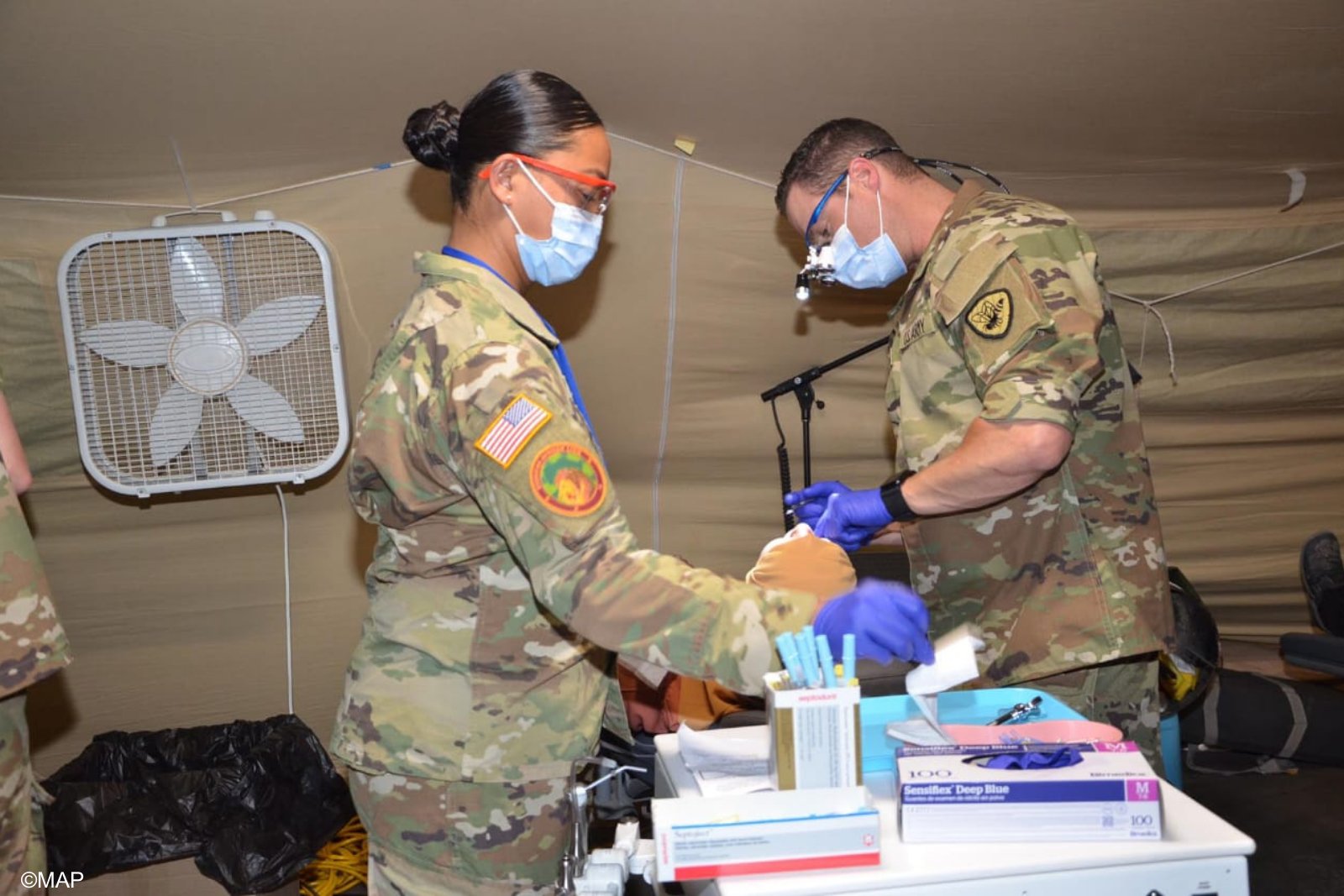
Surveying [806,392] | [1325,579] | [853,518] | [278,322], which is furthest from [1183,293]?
[278,322]

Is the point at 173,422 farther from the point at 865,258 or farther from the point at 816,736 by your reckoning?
the point at 816,736

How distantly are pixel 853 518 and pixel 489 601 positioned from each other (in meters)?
0.73

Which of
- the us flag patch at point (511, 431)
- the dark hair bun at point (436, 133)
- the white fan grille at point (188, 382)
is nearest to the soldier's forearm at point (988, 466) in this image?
the us flag patch at point (511, 431)

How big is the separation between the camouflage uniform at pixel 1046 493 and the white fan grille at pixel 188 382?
4.91 ft

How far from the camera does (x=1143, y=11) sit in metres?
2.24

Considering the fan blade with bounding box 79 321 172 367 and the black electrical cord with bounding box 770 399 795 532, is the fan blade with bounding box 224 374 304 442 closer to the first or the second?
the fan blade with bounding box 79 321 172 367

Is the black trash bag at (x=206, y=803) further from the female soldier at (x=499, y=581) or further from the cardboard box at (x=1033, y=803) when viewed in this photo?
the cardboard box at (x=1033, y=803)

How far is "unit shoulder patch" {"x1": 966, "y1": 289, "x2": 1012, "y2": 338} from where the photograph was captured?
168 cm

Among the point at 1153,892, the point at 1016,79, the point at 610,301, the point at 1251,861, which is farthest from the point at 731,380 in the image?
the point at 1153,892

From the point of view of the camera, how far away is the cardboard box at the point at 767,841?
1178 millimetres

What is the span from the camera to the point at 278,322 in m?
2.66

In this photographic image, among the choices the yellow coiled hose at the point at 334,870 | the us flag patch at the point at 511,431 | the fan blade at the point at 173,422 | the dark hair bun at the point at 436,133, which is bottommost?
the yellow coiled hose at the point at 334,870

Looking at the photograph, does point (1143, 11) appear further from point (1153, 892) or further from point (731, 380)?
point (1153, 892)

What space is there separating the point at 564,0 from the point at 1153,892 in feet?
5.68
